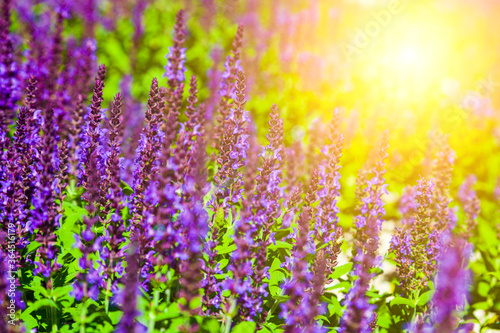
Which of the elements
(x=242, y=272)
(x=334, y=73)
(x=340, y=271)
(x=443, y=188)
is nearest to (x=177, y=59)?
(x=242, y=272)

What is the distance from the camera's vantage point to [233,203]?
3.73 m

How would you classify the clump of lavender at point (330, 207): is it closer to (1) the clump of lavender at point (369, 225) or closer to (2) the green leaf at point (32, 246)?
(1) the clump of lavender at point (369, 225)

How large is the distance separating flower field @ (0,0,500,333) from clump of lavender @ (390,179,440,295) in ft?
0.06

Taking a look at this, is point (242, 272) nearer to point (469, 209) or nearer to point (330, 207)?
point (330, 207)

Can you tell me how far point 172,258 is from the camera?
2.80 m

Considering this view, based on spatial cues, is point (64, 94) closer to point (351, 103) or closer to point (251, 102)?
point (251, 102)

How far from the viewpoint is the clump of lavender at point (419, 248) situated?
3459 millimetres

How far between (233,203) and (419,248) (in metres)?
1.64

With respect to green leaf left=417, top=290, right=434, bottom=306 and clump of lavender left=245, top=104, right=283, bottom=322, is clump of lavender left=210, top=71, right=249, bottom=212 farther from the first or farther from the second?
green leaf left=417, top=290, right=434, bottom=306

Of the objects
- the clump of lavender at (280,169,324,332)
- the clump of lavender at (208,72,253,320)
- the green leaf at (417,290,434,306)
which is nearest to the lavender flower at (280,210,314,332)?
the clump of lavender at (280,169,324,332)

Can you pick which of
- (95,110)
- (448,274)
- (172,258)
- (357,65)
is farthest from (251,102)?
(448,274)

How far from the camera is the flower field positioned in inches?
108

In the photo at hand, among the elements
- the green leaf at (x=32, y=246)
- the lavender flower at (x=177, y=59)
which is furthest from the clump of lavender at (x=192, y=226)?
the green leaf at (x=32, y=246)

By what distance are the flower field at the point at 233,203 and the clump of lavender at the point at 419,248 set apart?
0.7 inches
